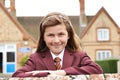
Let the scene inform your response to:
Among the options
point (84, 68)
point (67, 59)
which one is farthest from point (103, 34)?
point (84, 68)

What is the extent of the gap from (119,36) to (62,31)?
123 ft

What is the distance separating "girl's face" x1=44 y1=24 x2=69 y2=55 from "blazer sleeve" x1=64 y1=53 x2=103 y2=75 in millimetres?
157

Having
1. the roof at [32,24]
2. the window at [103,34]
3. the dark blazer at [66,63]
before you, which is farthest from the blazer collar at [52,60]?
the roof at [32,24]

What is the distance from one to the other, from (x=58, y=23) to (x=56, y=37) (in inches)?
3.7

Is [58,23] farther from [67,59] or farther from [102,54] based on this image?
[102,54]

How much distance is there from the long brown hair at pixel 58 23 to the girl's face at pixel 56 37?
0.11 ft

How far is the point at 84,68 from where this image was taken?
2.71 metres

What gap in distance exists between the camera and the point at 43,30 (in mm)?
2873

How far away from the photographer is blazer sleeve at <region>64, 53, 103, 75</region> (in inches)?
104

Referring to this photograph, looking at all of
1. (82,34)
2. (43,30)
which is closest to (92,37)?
(82,34)

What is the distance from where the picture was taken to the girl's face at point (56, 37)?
9.23ft

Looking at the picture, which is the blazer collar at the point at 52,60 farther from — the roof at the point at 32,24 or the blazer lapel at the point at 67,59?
the roof at the point at 32,24

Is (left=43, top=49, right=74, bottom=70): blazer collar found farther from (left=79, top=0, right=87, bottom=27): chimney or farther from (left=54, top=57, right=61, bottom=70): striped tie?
(left=79, top=0, right=87, bottom=27): chimney

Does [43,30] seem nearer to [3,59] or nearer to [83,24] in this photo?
[3,59]
